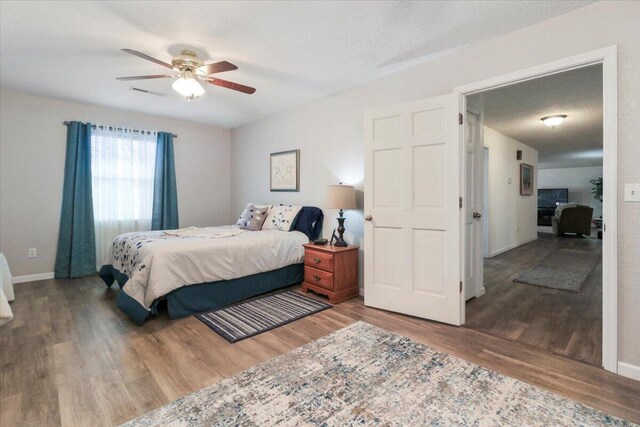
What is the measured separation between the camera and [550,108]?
13.9 feet

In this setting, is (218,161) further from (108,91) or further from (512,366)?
(512,366)

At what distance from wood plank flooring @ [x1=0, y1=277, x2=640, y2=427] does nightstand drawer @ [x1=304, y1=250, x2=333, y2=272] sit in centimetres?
47

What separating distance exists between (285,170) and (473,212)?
8.46ft

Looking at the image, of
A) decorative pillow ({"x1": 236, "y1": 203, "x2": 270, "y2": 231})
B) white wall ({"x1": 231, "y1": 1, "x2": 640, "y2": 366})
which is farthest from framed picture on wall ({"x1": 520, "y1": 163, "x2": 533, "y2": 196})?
decorative pillow ({"x1": 236, "y1": 203, "x2": 270, "y2": 231})

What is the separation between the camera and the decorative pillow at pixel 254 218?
4.09 metres

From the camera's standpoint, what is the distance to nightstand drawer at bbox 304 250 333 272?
3.22 meters

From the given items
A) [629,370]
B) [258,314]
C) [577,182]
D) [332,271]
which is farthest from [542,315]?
[577,182]

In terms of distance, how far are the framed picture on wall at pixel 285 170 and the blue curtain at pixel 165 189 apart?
1.64m

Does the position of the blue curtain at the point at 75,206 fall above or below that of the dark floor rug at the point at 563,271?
above

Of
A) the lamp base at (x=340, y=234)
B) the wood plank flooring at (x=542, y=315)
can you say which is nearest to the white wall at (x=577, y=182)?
the wood plank flooring at (x=542, y=315)

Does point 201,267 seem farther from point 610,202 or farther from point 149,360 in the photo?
point 610,202

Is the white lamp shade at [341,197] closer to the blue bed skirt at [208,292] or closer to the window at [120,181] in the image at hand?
the blue bed skirt at [208,292]

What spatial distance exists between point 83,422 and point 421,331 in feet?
7.39

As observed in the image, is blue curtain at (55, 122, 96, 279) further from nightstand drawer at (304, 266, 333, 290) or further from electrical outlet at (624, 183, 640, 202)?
electrical outlet at (624, 183, 640, 202)
